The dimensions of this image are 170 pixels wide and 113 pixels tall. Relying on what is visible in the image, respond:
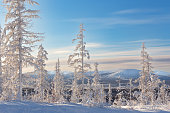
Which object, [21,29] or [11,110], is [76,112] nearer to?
[11,110]

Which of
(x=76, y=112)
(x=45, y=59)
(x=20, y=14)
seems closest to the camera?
(x=76, y=112)

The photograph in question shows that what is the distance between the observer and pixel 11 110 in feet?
28.5

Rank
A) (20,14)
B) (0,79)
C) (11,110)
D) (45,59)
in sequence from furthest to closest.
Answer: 1. (45,59)
2. (0,79)
3. (20,14)
4. (11,110)

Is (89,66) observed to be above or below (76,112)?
above

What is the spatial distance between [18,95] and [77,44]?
13997 mm

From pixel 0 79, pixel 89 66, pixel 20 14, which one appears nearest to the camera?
pixel 20 14

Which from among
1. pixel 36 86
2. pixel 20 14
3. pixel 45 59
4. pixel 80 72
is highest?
pixel 20 14

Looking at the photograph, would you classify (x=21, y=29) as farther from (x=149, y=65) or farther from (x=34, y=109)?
(x=149, y=65)

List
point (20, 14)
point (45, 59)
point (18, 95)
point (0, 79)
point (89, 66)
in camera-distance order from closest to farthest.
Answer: point (18, 95) < point (20, 14) < point (0, 79) < point (89, 66) < point (45, 59)

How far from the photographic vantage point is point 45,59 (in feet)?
110

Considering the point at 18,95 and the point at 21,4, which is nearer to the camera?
the point at 18,95

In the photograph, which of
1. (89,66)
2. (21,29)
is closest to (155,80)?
(89,66)

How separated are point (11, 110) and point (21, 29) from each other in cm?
1021

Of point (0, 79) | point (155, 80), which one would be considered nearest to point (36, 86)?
point (0, 79)
